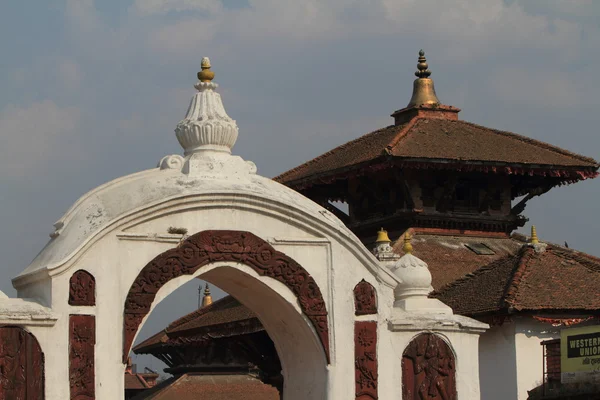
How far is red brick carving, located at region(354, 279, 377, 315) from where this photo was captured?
19531 millimetres

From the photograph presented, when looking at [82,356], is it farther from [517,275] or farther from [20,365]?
[517,275]

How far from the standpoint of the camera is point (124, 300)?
18266 mm

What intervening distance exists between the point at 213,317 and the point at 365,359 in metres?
14.2

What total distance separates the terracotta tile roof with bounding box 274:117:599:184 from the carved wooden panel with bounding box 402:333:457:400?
12292mm

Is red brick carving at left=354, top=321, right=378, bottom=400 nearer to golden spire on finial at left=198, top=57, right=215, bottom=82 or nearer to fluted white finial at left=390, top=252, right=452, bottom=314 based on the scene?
fluted white finial at left=390, top=252, right=452, bottom=314

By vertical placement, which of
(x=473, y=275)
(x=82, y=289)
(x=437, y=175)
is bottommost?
(x=82, y=289)

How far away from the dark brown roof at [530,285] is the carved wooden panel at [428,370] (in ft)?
27.0

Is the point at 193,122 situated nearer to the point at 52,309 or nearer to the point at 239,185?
the point at 239,185

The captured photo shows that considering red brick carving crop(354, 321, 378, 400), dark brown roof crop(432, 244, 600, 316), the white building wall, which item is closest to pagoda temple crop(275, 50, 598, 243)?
dark brown roof crop(432, 244, 600, 316)

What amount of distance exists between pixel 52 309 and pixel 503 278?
44.6ft

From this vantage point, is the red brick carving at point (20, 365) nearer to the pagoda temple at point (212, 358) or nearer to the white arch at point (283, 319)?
the white arch at point (283, 319)

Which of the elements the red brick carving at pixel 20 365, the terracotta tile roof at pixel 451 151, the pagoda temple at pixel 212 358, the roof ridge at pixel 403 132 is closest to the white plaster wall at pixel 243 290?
the red brick carving at pixel 20 365

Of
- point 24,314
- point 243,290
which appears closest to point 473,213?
point 243,290

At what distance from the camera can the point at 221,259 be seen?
18781 millimetres
